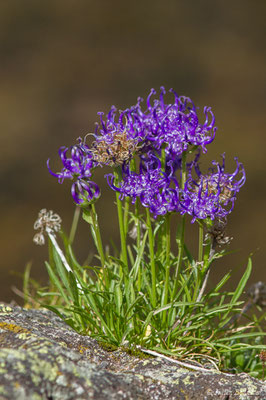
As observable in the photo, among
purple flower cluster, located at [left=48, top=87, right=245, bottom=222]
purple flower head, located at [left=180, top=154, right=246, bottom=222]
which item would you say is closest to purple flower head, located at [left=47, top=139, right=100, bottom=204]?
purple flower cluster, located at [left=48, top=87, right=245, bottom=222]

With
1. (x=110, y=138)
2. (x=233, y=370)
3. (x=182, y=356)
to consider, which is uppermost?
(x=110, y=138)

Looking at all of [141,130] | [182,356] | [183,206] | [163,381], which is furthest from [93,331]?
[141,130]

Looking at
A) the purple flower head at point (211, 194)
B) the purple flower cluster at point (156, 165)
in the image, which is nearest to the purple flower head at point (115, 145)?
the purple flower cluster at point (156, 165)

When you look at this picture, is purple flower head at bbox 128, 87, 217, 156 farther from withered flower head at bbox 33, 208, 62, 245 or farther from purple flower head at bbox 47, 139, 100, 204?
withered flower head at bbox 33, 208, 62, 245

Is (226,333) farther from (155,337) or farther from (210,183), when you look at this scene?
(210,183)

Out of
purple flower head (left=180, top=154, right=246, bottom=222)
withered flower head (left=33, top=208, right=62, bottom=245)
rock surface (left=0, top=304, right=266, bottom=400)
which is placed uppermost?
withered flower head (left=33, top=208, right=62, bottom=245)

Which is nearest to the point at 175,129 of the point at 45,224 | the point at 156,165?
the point at 156,165

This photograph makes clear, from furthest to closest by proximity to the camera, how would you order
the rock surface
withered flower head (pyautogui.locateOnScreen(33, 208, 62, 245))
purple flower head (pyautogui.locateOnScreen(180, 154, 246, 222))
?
withered flower head (pyautogui.locateOnScreen(33, 208, 62, 245)) < purple flower head (pyautogui.locateOnScreen(180, 154, 246, 222)) < the rock surface
